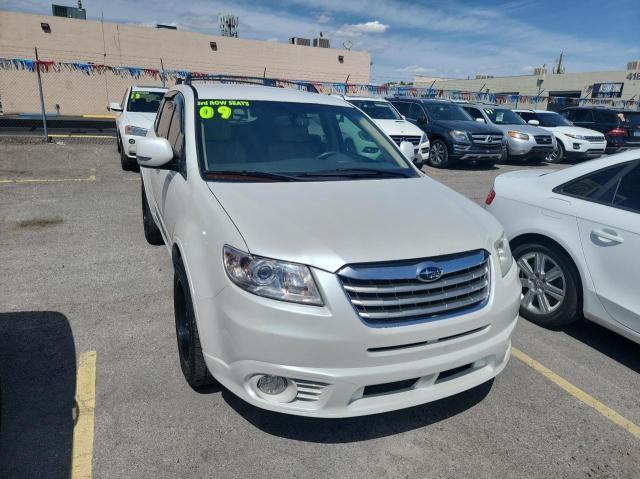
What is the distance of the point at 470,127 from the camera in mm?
12359

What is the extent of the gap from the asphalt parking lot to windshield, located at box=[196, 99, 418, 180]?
0.86 meters

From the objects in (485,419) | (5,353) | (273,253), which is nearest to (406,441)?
(485,419)

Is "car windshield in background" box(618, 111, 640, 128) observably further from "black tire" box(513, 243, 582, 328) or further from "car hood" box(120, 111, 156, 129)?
"car hood" box(120, 111, 156, 129)

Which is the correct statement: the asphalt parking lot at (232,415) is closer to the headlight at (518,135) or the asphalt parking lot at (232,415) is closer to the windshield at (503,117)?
the headlight at (518,135)

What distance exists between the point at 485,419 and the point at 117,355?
8.11 ft

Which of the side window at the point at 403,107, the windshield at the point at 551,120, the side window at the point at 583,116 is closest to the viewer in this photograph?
the side window at the point at 403,107

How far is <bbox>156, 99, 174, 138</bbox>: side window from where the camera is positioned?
13.9 feet

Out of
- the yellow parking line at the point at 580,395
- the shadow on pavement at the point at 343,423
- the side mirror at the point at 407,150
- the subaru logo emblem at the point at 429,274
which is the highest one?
the side mirror at the point at 407,150

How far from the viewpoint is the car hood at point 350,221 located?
2221mm

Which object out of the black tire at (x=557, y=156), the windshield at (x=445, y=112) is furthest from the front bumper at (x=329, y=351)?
the black tire at (x=557, y=156)

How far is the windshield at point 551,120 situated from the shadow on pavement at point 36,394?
16385 millimetres

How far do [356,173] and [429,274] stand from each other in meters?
1.27

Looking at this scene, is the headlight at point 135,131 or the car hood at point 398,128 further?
the car hood at point 398,128

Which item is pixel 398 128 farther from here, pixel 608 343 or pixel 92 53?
pixel 92 53
